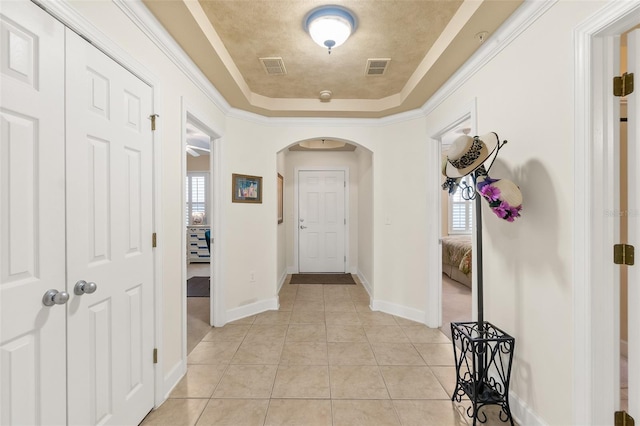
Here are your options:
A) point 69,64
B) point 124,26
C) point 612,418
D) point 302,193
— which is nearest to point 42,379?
point 69,64

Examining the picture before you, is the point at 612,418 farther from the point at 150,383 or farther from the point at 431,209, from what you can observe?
the point at 150,383

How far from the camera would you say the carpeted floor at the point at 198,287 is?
14.1 ft

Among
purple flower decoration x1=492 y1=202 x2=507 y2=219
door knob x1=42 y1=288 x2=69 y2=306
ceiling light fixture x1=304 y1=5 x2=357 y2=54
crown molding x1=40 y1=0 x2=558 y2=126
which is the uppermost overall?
ceiling light fixture x1=304 y1=5 x2=357 y2=54

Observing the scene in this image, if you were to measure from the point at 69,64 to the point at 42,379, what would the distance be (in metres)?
1.29

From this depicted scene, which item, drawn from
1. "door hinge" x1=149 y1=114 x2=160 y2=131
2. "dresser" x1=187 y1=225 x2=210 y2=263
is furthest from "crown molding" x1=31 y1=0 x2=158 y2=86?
"dresser" x1=187 y1=225 x2=210 y2=263

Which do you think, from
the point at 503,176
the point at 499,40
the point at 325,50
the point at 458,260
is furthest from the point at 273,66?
the point at 458,260

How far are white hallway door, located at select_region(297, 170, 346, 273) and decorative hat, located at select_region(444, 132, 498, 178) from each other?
383 centimetres

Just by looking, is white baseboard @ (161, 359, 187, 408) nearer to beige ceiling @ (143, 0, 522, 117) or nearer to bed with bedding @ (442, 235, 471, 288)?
beige ceiling @ (143, 0, 522, 117)

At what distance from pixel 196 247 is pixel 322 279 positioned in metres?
3.29

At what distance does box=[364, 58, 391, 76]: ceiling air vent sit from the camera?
2499 mm

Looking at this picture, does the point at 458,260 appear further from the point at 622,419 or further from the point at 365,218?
the point at 622,419

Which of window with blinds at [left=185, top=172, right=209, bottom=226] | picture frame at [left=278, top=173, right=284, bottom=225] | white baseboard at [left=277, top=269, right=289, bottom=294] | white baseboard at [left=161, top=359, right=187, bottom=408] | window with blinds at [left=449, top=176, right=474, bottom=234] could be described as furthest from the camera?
window with blinds at [left=185, top=172, right=209, bottom=226]

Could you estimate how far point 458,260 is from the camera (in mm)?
4773

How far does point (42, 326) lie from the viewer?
1125 millimetres
